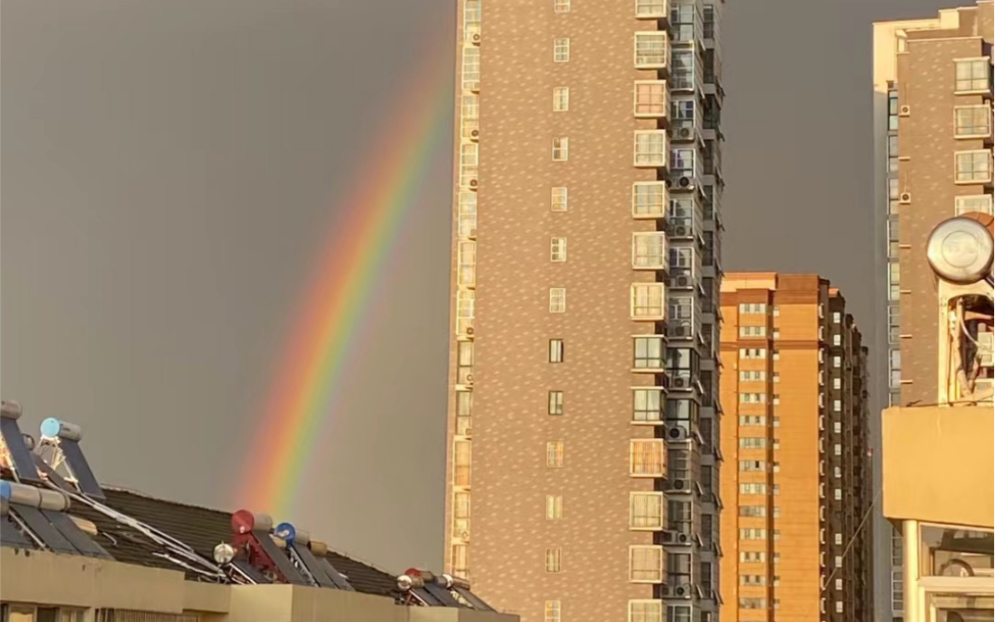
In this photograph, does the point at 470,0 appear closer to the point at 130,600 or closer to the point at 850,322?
the point at 130,600

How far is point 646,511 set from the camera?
48438mm

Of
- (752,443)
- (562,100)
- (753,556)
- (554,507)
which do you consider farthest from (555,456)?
(752,443)

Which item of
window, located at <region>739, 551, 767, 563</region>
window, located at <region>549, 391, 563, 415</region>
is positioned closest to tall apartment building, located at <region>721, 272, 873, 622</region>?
window, located at <region>739, 551, 767, 563</region>

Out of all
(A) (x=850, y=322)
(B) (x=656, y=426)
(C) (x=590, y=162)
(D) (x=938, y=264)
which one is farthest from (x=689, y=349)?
(A) (x=850, y=322)

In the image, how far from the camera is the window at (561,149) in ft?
168

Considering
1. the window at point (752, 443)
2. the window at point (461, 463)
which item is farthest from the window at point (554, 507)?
the window at point (752, 443)

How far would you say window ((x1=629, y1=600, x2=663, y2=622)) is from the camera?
47.6 meters

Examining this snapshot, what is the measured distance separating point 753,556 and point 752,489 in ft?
16.8

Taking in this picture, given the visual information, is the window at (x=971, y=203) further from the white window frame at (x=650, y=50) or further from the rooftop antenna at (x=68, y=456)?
the rooftop antenna at (x=68, y=456)

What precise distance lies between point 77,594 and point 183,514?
12.8 m

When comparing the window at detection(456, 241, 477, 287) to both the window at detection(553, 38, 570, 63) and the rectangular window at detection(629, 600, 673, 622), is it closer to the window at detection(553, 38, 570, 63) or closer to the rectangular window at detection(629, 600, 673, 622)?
the window at detection(553, 38, 570, 63)

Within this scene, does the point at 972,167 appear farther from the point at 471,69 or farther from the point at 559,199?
the point at 471,69

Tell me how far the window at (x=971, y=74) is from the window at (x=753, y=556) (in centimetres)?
7392

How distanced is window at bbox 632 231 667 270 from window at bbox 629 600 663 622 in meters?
9.46
